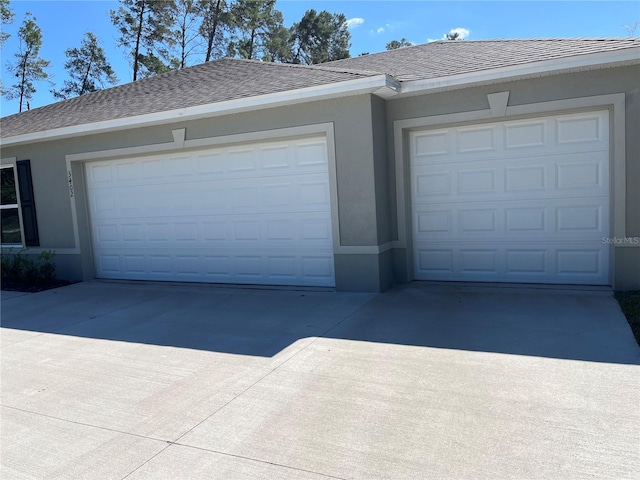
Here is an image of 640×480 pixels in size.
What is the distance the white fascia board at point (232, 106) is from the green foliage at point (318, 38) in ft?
73.4

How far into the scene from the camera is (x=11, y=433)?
3.65 meters

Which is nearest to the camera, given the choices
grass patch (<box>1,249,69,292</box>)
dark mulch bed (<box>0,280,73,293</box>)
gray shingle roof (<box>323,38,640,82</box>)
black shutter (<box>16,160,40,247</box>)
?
gray shingle roof (<box>323,38,640,82</box>)

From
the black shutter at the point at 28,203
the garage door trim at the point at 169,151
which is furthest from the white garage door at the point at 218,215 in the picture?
the black shutter at the point at 28,203

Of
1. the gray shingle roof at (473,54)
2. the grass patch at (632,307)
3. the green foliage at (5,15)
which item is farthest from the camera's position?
the green foliage at (5,15)

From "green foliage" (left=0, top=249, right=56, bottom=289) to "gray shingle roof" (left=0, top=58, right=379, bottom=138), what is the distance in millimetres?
2625

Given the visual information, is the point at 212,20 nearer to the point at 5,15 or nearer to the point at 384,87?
the point at 5,15

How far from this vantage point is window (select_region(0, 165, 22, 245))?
11039mm

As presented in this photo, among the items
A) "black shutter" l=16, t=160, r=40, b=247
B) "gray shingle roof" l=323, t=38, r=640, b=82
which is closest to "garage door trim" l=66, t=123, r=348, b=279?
"black shutter" l=16, t=160, r=40, b=247

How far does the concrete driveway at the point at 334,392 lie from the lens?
9.97 feet

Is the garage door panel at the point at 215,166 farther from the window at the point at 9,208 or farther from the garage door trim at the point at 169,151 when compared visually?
the window at the point at 9,208

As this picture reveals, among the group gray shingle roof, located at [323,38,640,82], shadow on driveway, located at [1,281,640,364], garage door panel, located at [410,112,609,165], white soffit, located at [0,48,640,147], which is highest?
gray shingle roof, located at [323,38,640,82]

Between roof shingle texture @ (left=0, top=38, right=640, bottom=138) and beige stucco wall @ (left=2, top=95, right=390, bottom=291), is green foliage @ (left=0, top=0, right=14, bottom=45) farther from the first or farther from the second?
beige stucco wall @ (left=2, top=95, right=390, bottom=291)

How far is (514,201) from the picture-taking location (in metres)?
7.36

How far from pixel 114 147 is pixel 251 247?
3.51m
